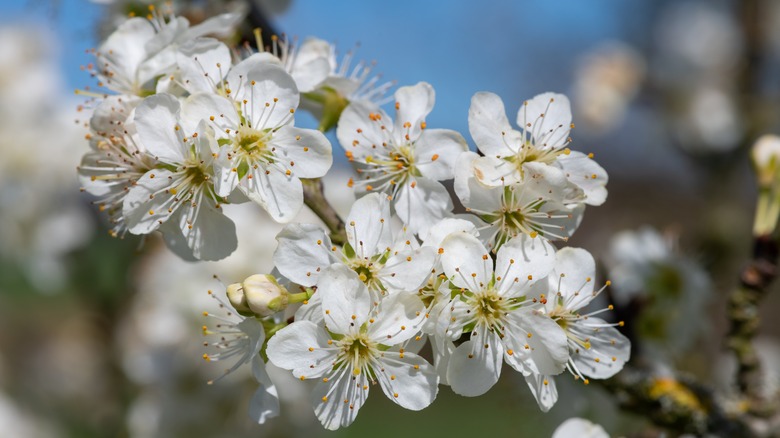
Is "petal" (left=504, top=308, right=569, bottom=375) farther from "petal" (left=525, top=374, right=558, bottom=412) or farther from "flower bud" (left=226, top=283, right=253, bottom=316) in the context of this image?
"flower bud" (left=226, top=283, right=253, bottom=316)

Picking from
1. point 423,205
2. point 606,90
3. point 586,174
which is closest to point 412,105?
point 423,205

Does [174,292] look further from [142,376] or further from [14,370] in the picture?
[14,370]

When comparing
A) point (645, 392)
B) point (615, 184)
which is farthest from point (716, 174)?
point (615, 184)

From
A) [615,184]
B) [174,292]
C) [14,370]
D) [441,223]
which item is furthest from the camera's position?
[615,184]

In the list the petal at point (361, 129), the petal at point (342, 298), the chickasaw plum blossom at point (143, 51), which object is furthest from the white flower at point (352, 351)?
the chickasaw plum blossom at point (143, 51)

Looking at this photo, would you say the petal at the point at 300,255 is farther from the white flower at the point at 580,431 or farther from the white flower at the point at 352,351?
the white flower at the point at 580,431

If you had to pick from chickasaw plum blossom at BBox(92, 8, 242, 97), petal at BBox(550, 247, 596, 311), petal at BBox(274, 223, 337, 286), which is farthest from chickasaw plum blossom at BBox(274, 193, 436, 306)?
chickasaw plum blossom at BBox(92, 8, 242, 97)
